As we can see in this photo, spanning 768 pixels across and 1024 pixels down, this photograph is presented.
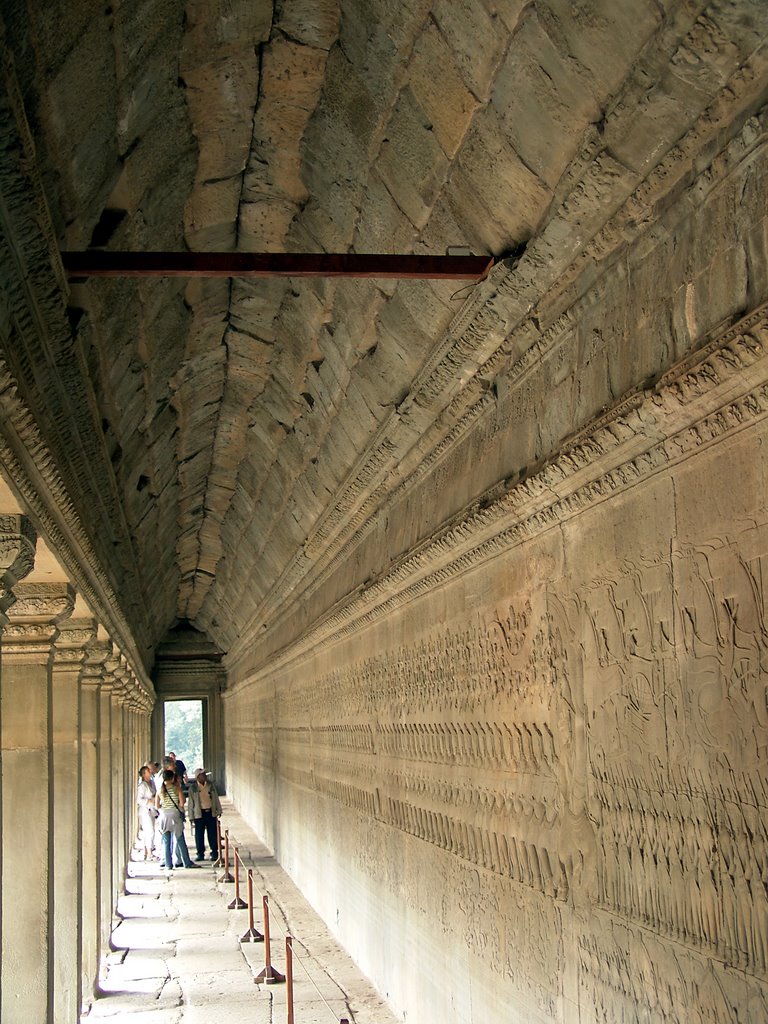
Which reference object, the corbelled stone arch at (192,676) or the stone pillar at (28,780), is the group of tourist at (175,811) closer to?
the stone pillar at (28,780)

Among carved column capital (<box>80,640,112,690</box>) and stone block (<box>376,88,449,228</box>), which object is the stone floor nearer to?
carved column capital (<box>80,640,112,690</box>)

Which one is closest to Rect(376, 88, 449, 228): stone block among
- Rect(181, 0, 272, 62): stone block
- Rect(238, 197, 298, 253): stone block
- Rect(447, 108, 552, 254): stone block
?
Rect(447, 108, 552, 254): stone block

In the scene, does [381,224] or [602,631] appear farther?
[381,224]

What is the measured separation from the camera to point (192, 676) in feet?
147

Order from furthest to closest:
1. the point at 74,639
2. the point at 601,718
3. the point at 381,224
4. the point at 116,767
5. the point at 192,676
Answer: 1. the point at 192,676
2. the point at 116,767
3. the point at 74,639
4. the point at 381,224
5. the point at 601,718

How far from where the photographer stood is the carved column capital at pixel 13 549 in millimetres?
6504

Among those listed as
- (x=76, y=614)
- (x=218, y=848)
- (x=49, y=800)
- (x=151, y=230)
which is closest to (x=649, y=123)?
(x=151, y=230)

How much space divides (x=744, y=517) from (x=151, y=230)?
19.4 ft

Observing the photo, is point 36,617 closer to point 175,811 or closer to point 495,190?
point 495,190

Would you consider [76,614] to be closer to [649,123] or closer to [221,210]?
[221,210]

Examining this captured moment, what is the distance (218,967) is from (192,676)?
1271 inches

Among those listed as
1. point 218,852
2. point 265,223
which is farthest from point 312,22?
point 218,852

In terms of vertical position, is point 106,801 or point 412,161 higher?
point 412,161

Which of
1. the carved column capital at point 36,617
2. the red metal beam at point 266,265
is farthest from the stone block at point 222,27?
the carved column capital at point 36,617
